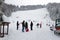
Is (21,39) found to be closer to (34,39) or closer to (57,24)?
(34,39)

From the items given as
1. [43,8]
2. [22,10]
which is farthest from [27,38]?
[22,10]

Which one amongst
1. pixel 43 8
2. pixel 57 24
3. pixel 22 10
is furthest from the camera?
pixel 22 10

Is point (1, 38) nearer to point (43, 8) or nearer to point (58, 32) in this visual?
point (58, 32)

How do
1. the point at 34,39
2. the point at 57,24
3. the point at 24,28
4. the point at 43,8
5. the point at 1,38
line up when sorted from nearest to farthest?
the point at 34,39
the point at 1,38
the point at 57,24
the point at 24,28
the point at 43,8

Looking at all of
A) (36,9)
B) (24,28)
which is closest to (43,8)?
(36,9)

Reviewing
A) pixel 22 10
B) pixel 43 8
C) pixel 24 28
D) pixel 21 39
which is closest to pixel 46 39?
pixel 21 39

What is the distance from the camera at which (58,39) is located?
67.7ft

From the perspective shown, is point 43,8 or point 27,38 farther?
point 43,8

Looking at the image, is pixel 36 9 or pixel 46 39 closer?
pixel 46 39

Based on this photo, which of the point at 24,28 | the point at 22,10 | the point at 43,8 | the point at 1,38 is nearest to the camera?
the point at 1,38

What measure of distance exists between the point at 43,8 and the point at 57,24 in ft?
286

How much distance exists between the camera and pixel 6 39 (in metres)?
21.0

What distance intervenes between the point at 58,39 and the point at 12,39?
4.19m

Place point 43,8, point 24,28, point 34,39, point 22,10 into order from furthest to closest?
point 22,10 < point 43,8 < point 24,28 < point 34,39
